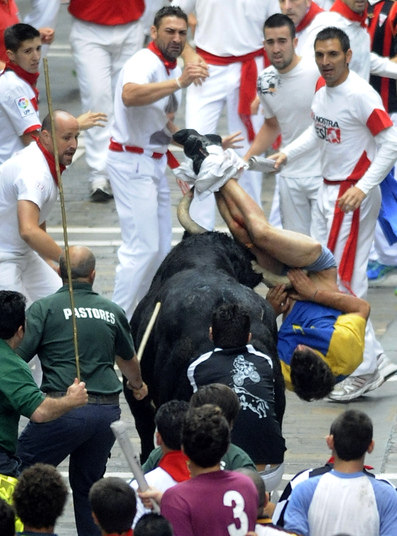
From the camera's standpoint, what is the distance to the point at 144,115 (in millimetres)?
10445

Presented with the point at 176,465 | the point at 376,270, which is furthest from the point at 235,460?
the point at 376,270

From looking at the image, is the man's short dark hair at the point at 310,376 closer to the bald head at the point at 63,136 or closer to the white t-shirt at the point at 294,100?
the bald head at the point at 63,136

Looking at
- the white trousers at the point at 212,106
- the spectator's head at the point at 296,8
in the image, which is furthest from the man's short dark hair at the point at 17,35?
the spectator's head at the point at 296,8

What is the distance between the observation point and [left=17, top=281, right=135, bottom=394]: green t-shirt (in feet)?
23.6

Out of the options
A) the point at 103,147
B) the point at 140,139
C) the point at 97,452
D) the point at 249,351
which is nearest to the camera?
the point at 249,351

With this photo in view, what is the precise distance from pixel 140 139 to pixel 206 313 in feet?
11.9

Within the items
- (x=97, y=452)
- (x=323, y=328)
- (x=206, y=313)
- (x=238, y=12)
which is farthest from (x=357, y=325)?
(x=238, y=12)

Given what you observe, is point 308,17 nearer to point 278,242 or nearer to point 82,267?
point 278,242

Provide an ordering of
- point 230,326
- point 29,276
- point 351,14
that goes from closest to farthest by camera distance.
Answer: point 230,326 < point 29,276 < point 351,14

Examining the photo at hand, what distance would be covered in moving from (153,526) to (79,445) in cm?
211

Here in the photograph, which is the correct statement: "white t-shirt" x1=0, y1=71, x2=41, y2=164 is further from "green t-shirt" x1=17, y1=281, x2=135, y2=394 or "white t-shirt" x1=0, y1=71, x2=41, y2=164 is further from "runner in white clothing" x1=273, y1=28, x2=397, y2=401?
"green t-shirt" x1=17, y1=281, x2=135, y2=394

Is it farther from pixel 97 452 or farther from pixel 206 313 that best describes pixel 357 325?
pixel 97 452

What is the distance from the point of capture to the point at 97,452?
7.30 metres

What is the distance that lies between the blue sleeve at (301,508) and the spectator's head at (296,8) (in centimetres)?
676
